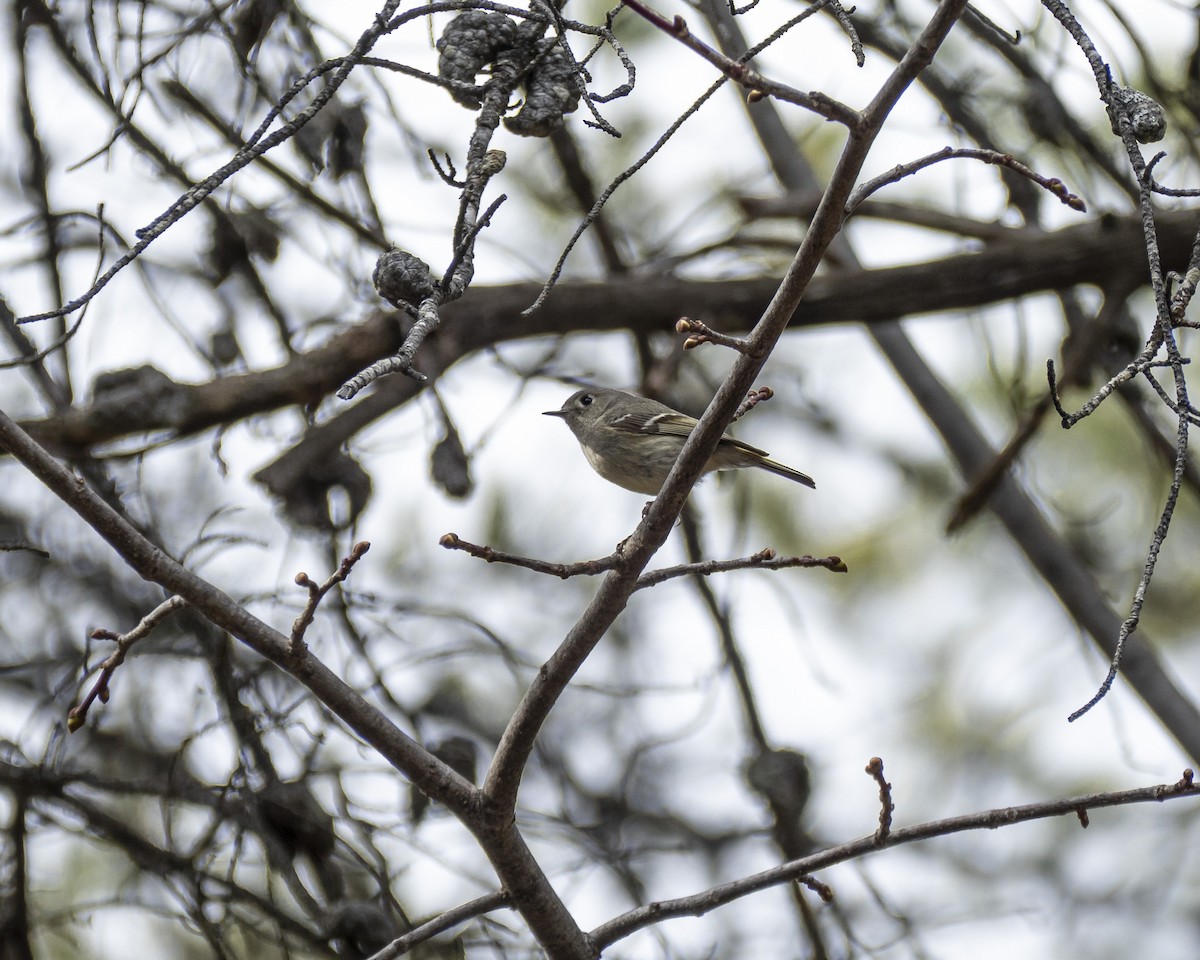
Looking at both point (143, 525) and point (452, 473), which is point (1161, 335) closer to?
point (452, 473)

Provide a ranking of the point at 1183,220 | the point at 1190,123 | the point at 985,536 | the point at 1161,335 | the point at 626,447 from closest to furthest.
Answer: the point at 1161,335
the point at 626,447
the point at 1183,220
the point at 1190,123
the point at 985,536

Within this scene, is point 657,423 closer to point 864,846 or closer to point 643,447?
point 643,447

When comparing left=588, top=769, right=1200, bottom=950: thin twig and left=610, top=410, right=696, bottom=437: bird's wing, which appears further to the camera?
left=610, top=410, right=696, bottom=437: bird's wing

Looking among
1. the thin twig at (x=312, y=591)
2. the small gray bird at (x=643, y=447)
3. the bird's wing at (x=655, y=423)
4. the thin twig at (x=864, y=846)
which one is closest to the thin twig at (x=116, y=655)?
the thin twig at (x=312, y=591)

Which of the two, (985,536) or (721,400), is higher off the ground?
(985,536)

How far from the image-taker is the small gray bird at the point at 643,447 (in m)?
4.40

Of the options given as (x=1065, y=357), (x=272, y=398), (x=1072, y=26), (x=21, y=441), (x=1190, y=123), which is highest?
(x=1190, y=123)

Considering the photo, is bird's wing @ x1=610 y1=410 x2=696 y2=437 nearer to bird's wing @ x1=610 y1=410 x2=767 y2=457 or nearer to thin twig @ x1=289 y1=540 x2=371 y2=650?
bird's wing @ x1=610 y1=410 x2=767 y2=457

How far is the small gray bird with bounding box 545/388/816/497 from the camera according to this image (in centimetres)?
440

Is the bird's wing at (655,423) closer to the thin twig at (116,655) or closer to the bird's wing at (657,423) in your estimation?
the bird's wing at (657,423)

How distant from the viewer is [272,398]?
466cm

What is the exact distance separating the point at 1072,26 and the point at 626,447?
246 centimetres

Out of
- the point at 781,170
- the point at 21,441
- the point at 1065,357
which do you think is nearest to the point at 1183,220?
the point at 1065,357

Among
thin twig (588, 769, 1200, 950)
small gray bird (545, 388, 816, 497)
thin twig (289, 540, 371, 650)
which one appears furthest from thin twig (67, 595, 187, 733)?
small gray bird (545, 388, 816, 497)
